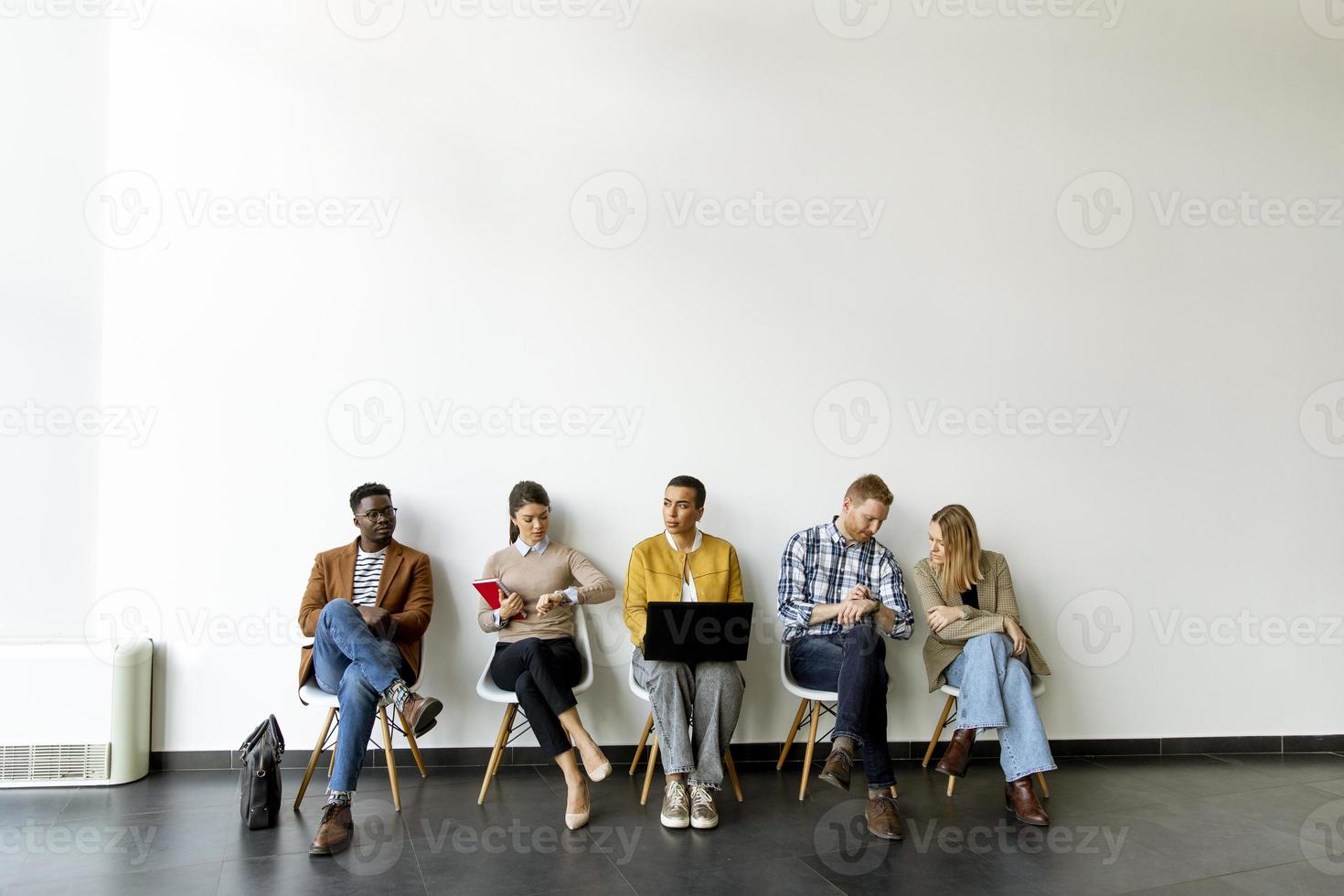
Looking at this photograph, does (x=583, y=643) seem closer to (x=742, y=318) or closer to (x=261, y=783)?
(x=261, y=783)

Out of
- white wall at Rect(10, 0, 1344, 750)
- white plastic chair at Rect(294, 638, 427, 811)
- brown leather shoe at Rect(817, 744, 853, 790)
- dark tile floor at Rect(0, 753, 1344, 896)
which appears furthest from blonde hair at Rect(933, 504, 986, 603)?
white plastic chair at Rect(294, 638, 427, 811)

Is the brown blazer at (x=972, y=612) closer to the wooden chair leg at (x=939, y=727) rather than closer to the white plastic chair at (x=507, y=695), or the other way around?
the wooden chair leg at (x=939, y=727)

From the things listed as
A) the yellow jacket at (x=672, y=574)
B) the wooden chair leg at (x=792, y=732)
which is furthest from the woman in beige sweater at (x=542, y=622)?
the wooden chair leg at (x=792, y=732)

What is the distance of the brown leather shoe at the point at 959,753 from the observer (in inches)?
144

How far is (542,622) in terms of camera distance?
3920 mm

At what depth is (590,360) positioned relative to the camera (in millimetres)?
4246

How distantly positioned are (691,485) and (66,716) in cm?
273

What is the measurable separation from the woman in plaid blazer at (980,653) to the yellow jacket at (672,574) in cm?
85

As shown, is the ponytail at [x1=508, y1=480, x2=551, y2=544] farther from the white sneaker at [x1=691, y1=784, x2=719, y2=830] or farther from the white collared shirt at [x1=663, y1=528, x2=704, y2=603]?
the white sneaker at [x1=691, y1=784, x2=719, y2=830]

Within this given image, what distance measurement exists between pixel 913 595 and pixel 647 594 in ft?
4.33

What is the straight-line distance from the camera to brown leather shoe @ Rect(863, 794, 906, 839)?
10.6 ft

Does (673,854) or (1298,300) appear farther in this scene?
(1298,300)

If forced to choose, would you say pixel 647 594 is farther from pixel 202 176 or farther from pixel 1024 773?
pixel 202 176

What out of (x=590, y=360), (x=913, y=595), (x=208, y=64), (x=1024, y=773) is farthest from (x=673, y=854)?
(x=208, y=64)
